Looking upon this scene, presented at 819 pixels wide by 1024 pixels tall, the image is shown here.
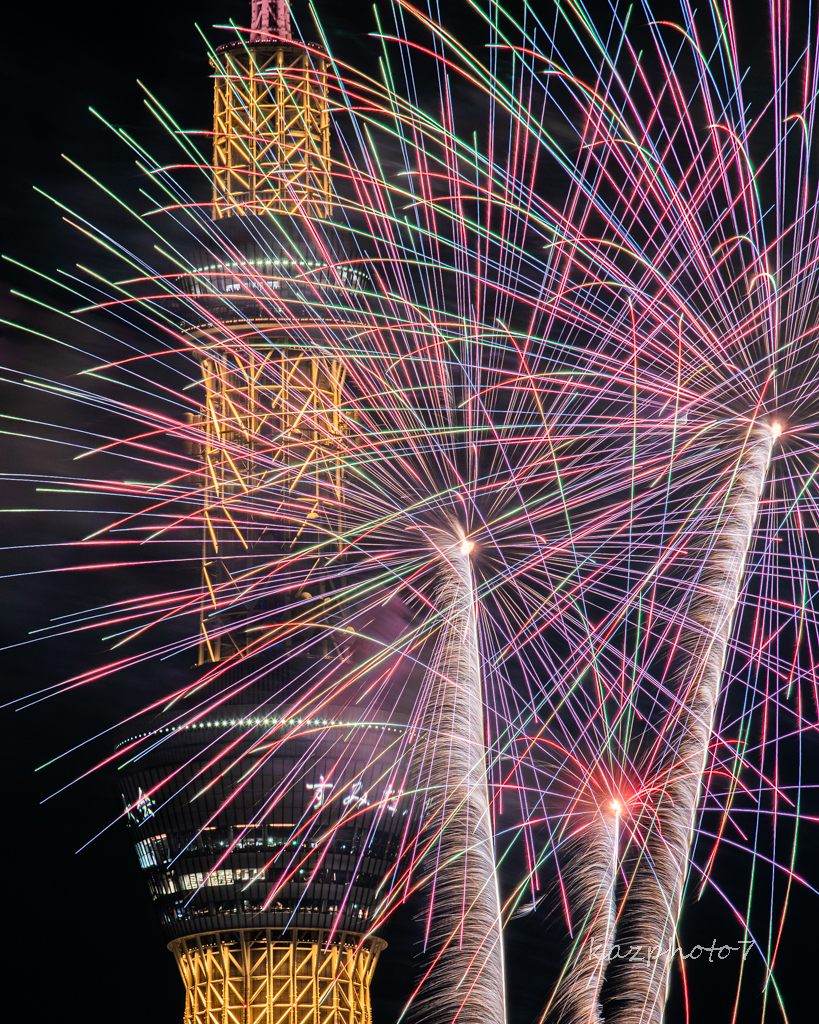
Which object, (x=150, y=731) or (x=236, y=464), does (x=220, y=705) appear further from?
(x=236, y=464)

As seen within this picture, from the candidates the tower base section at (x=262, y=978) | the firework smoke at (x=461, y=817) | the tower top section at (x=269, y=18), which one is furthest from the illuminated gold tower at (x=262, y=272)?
the firework smoke at (x=461, y=817)

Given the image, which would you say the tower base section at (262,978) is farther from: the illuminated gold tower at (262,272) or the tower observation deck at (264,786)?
the illuminated gold tower at (262,272)

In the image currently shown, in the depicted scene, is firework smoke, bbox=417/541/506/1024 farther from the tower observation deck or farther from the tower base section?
the tower base section

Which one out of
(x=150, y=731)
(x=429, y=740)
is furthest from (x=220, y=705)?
(x=429, y=740)

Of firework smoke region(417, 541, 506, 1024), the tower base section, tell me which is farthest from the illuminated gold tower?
firework smoke region(417, 541, 506, 1024)

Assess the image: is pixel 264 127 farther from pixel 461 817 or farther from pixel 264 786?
pixel 461 817

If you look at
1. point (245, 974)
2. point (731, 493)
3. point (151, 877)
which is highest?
point (731, 493)

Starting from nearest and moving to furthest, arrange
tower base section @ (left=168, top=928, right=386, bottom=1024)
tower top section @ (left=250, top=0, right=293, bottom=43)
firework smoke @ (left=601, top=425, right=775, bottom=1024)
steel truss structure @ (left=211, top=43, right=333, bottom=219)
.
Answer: firework smoke @ (left=601, top=425, right=775, bottom=1024) → tower top section @ (left=250, top=0, right=293, bottom=43) → steel truss structure @ (left=211, top=43, right=333, bottom=219) → tower base section @ (left=168, top=928, right=386, bottom=1024)
